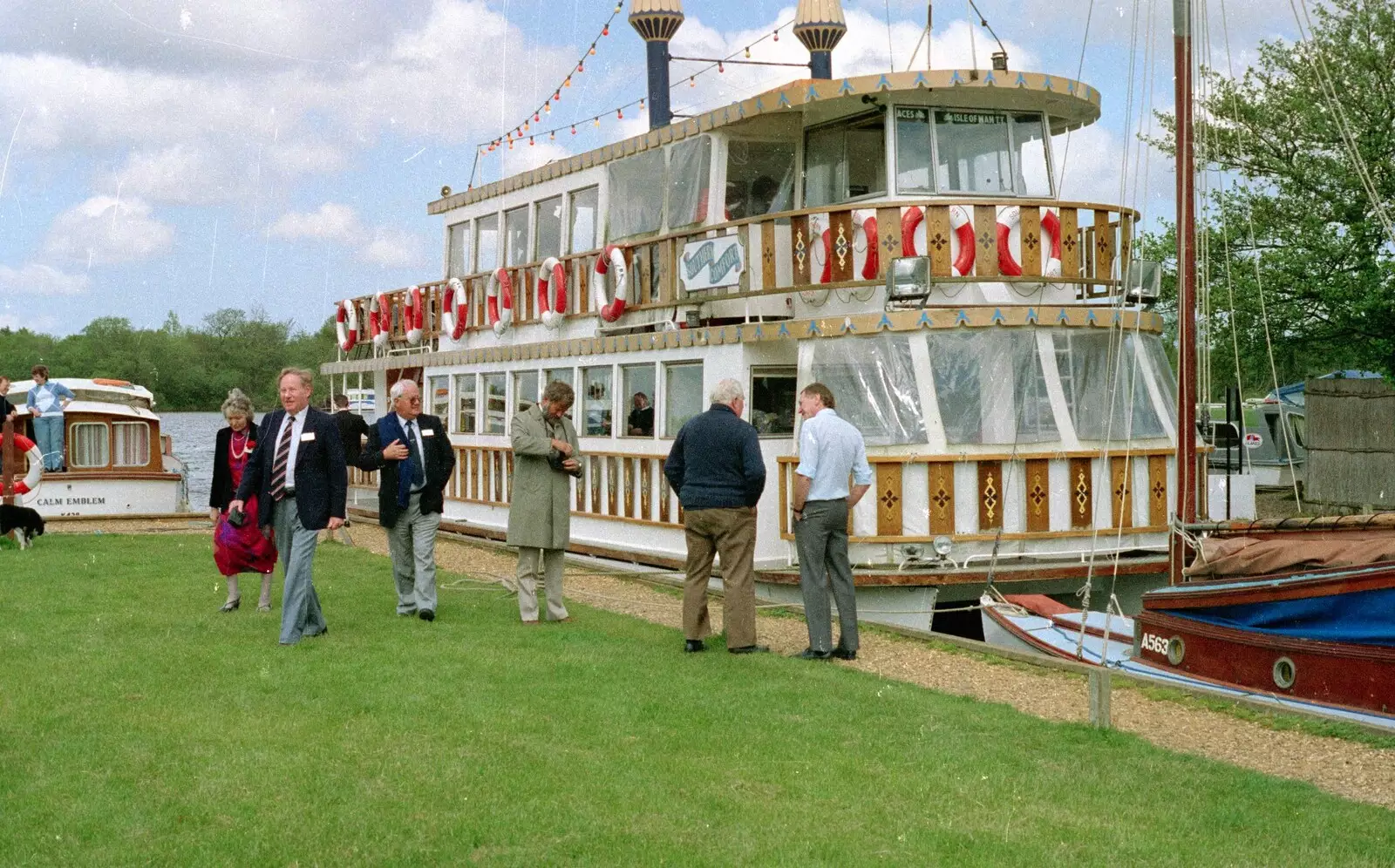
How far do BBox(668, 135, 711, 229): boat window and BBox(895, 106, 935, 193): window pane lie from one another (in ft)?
7.12

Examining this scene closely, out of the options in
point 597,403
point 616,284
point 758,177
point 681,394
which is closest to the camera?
point 681,394

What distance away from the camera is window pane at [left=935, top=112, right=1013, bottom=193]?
1523 cm

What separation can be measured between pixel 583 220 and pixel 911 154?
17.2 feet

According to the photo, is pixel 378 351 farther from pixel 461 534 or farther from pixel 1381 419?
pixel 1381 419

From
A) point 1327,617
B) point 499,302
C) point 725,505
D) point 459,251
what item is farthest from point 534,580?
point 459,251

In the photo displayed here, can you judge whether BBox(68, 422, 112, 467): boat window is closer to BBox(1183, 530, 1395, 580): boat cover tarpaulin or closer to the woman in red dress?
the woman in red dress

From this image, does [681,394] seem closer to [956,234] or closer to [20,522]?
[956,234]

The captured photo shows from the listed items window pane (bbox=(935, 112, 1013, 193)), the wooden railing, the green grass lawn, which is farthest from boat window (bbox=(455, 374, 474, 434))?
the green grass lawn

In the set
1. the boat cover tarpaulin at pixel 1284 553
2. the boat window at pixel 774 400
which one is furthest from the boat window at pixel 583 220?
the boat cover tarpaulin at pixel 1284 553

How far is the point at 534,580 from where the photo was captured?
12250 millimetres

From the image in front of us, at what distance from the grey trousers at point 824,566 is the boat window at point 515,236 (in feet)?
35.0

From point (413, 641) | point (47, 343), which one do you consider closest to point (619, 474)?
point (413, 641)

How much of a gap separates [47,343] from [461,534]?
339 ft

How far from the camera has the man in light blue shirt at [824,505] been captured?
10758 millimetres
